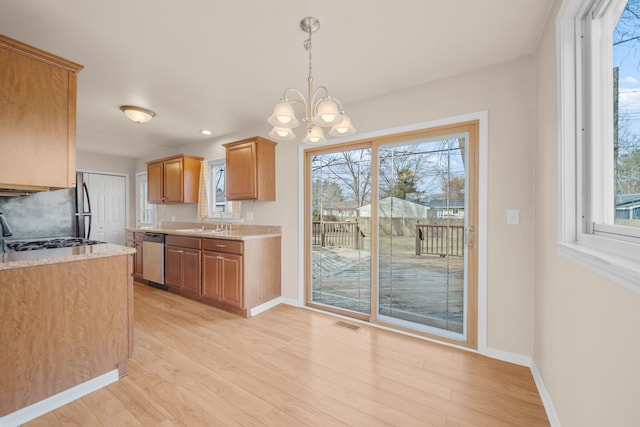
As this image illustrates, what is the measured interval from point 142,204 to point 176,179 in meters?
2.15

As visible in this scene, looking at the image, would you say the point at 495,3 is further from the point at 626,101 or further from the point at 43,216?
the point at 43,216

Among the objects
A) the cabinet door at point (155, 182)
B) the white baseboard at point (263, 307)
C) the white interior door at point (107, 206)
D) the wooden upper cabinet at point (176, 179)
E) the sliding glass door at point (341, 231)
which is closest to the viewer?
the sliding glass door at point (341, 231)

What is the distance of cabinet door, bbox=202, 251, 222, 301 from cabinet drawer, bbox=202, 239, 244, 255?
0.08 m

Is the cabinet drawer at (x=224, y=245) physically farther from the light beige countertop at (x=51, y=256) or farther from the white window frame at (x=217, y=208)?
the light beige countertop at (x=51, y=256)

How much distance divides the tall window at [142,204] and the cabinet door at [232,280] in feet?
11.5

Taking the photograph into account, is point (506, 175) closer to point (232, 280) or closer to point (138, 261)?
point (232, 280)

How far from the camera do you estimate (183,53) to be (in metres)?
1.99

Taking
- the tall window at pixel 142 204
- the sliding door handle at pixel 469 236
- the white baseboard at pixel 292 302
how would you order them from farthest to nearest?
the tall window at pixel 142 204 < the white baseboard at pixel 292 302 < the sliding door handle at pixel 469 236

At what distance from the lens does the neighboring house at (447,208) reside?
230cm

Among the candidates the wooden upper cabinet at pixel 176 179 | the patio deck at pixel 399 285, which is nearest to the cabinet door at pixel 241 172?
the wooden upper cabinet at pixel 176 179

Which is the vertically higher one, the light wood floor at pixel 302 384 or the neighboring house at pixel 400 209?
the neighboring house at pixel 400 209

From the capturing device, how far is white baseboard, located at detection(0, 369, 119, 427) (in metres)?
1.40

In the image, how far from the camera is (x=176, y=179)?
13.8ft

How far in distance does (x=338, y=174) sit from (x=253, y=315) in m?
1.97
